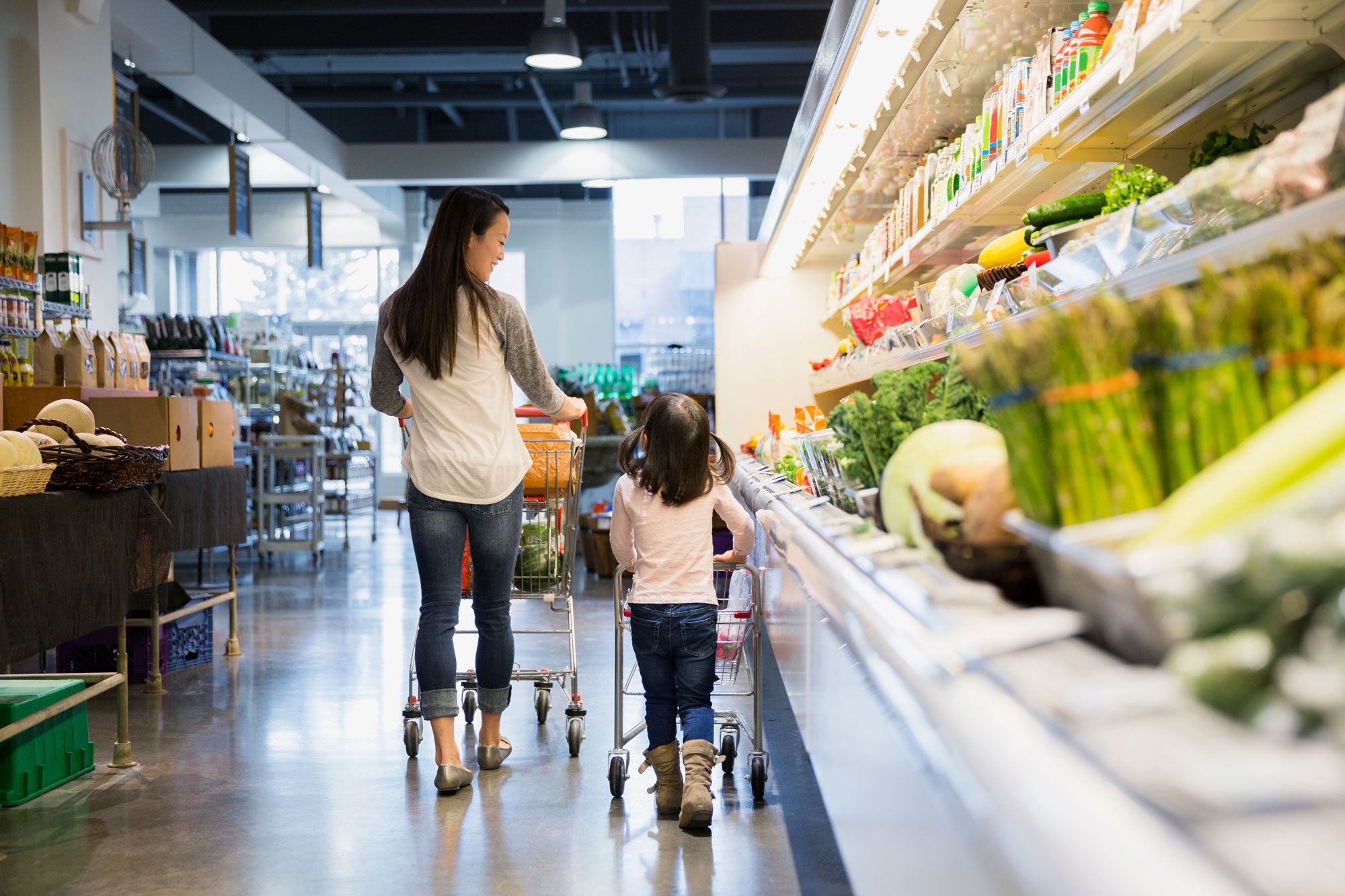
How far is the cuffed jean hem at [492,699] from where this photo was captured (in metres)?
3.52

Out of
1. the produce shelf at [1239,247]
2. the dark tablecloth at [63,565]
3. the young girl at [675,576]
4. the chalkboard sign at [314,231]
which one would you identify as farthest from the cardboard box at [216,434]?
the chalkboard sign at [314,231]

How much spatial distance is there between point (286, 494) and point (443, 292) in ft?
21.3

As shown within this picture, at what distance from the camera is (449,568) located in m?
3.35

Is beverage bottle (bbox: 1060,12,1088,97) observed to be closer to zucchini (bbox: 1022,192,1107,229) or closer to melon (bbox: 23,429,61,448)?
zucchini (bbox: 1022,192,1107,229)

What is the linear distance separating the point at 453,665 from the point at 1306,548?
9.66ft

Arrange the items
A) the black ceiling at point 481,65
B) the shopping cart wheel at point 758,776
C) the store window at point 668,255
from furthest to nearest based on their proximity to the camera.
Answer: the store window at point 668,255
the black ceiling at point 481,65
the shopping cart wheel at point 758,776

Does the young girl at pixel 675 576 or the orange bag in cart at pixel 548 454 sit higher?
the orange bag in cart at pixel 548 454

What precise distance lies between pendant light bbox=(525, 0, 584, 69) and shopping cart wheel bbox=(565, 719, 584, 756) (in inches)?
238

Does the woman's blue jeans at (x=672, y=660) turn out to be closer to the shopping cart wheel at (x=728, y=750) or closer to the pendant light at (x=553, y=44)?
the shopping cart wheel at (x=728, y=750)

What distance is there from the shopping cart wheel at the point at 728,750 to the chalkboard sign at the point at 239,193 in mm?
7551

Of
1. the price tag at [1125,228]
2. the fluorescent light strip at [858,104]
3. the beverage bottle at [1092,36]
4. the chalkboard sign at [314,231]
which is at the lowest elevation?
the price tag at [1125,228]

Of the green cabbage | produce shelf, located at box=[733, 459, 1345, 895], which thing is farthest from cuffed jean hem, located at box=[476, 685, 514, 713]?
produce shelf, located at box=[733, 459, 1345, 895]

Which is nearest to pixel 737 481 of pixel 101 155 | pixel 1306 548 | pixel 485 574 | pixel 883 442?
pixel 485 574

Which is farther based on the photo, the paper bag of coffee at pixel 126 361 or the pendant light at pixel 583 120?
the pendant light at pixel 583 120
